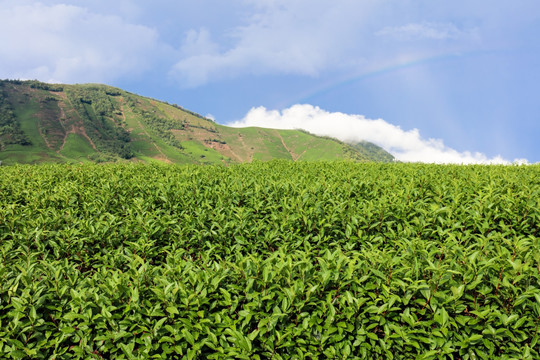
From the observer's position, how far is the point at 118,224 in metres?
5.32

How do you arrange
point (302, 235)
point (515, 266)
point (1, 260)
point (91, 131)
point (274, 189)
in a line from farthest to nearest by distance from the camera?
point (91, 131)
point (274, 189)
point (302, 235)
point (1, 260)
point (515, 266)

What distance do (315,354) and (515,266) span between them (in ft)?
7.37

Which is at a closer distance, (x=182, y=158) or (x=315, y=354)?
(x=315, y=354)

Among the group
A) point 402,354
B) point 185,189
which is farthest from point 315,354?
point 185,189

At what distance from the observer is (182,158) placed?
199m

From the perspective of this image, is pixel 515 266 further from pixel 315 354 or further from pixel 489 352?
pixel 315 354

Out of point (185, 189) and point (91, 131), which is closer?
point (185, 189)

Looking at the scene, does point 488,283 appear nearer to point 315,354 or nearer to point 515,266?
point 515,266

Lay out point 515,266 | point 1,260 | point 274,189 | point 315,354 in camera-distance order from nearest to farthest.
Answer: point 315,354 < point 515,266 < point 1,260 < point 274,189

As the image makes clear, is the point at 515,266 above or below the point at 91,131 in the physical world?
below

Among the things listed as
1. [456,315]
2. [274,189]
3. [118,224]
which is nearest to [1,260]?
[118,224]

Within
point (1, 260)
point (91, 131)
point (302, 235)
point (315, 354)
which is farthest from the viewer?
point (91, 131)

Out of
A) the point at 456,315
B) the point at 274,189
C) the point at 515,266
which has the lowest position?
the point at 456,315

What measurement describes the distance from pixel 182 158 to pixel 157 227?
203196 millimetres
